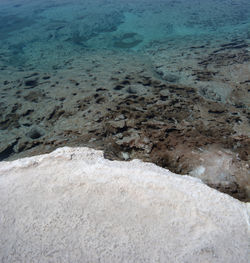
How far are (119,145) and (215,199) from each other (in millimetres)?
1860

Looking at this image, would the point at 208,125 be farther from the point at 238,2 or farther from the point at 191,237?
the point at 238,2

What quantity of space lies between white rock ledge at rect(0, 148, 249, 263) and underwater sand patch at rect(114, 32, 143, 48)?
433 inches

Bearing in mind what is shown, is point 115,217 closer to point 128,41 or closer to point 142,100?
point 142,100

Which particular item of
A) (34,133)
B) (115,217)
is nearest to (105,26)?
(34,133)

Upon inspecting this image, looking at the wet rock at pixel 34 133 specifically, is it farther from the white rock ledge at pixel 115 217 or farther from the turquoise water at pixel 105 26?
the turquoise water at pixel 105 26

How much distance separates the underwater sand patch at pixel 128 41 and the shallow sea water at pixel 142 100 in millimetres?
65

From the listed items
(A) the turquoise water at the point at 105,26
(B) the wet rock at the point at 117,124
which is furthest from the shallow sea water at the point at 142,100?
(A) the turquoise water at the point at 105,26

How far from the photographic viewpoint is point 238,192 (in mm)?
3105

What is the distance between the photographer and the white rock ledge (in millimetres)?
2328

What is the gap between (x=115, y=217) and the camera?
2.60 metres

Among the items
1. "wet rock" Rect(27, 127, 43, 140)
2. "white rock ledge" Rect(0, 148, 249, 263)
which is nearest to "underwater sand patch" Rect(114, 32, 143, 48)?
"wet rock" Rect(27, 127, 43, 140)

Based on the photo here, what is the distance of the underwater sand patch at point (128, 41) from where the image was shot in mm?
12634

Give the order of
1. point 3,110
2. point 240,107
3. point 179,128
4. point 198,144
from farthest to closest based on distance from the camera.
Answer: point 3,110 < point 240,107 < point 179,128 < point 198,144

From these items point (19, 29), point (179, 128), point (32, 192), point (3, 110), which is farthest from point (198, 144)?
point (19, 29)
